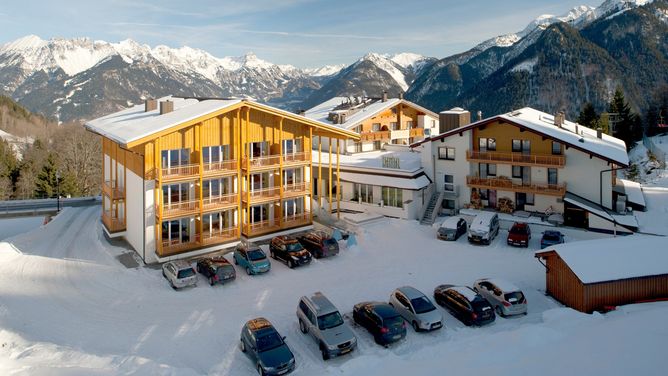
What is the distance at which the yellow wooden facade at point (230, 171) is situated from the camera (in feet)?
102

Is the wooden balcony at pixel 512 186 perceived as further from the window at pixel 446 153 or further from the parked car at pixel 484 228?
the parked car at pixel 484 228

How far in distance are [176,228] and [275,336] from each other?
15019 millimetres

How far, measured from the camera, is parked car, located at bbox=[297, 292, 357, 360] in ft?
64.1

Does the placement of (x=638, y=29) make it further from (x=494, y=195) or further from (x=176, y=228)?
(x=176, y=228)

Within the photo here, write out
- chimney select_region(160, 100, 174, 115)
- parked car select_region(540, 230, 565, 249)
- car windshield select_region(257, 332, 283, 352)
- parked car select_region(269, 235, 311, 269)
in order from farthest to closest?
chimney select_region(160, 100, 174, 115) < parked car select_region(540, 230, 565, 249) < parked car select_region(269, 235, 311, 269) < car windshield select_region(257, 332, 283, 352)

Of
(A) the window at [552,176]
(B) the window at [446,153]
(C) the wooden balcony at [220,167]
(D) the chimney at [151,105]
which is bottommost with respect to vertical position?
(A) the window at [552,176]

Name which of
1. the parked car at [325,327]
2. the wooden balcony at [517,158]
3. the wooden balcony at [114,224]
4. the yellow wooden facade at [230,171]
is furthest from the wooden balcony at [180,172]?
the wooden balcony at [517,158]

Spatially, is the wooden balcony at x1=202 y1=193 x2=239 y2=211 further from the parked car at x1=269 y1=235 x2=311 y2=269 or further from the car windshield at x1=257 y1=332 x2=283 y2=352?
the car windshield at x1=257 y1=332 x2=283 y2=352

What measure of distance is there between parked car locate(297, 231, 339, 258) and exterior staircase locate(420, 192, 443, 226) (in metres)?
9.89

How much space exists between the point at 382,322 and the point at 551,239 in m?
16.7

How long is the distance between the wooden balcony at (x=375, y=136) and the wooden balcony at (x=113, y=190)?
25098 millimetres

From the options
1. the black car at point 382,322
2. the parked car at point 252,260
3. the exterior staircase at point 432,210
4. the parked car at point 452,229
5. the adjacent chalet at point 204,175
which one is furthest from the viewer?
the exterior staircase at point 432,210

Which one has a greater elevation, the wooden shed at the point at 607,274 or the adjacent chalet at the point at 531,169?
the adjacent chalet at the point at 531,169

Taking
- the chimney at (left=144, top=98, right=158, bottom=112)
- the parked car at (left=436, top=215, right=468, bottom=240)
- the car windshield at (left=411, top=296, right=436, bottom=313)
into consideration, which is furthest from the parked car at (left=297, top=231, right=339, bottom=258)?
the chimney at (left=144, top=98, right=158, bottom=112)
